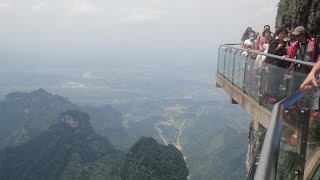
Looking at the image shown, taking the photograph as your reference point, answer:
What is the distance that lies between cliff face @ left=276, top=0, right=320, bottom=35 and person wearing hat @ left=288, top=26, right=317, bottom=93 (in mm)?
6378

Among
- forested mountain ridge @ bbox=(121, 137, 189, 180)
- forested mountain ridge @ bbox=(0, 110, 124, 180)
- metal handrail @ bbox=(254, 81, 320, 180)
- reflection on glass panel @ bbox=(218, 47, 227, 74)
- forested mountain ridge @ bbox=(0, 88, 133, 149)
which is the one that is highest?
metal handrail @ bbox=(254, 81, 320, 180)

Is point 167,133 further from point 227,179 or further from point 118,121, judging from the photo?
point 227,179

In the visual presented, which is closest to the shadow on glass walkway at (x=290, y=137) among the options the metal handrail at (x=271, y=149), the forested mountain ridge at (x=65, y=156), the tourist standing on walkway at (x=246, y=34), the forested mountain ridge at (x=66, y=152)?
the metal handrail at (x=271, y=149)

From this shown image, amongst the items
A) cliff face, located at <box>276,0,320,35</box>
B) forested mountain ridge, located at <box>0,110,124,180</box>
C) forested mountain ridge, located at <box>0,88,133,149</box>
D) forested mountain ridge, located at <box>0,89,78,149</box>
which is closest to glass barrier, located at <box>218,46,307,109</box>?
cliff face, located at <box>276,0,320,35</box>

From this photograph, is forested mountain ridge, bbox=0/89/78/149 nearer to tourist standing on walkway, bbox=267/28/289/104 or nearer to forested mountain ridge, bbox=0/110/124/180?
forested mountain ridge, bbox=0/110/124/180

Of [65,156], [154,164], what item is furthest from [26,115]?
[154,164]

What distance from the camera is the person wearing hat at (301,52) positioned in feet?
18.8

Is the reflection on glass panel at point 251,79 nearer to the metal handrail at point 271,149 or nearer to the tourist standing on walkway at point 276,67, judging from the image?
the tourist standing on walkway at point 276,67

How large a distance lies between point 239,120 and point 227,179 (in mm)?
86856

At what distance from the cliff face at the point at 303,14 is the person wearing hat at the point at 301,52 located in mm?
6378

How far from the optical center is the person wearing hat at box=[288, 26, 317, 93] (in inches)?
226

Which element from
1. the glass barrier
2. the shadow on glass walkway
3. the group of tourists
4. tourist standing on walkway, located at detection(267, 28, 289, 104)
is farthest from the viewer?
tourist standing on walkway, located at detection(267, 28, 289, 104)

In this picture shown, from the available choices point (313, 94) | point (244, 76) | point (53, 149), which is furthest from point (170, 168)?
point (313, 94)

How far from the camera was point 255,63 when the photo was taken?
8539 mm
